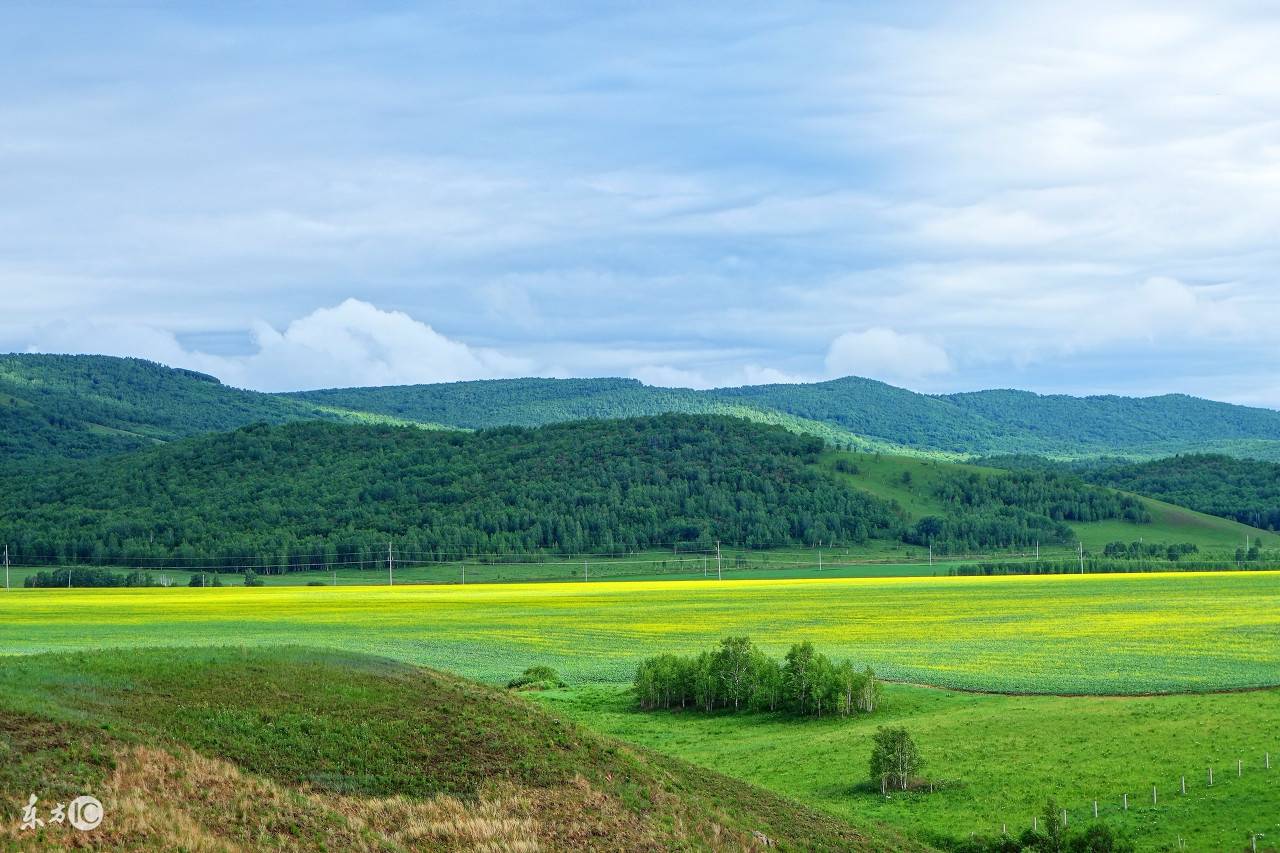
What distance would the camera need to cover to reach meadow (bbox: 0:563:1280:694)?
227 feet

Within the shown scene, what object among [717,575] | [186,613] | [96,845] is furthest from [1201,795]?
[717,575]

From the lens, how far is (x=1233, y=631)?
85.3m

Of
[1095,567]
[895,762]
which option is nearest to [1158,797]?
[895,762]

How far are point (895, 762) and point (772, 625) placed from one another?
176ft

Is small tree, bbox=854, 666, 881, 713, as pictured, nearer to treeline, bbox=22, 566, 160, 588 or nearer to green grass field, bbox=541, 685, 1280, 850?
green grass field, bbox=541, 685, 1280, 850

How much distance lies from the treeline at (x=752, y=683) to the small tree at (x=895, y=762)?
14.1 meters

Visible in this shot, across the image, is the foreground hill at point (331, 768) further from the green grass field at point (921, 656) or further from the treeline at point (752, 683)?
the treeline at point (752, 683)

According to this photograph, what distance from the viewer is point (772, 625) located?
97.9 meters

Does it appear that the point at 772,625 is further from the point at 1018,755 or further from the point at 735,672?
the point at 1018,755

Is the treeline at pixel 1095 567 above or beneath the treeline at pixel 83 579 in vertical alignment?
beneath

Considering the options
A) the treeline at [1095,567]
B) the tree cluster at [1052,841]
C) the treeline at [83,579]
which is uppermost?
the treeline at [83,579]

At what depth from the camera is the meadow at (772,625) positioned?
6919 centimetres

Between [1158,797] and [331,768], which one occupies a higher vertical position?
[331,768]

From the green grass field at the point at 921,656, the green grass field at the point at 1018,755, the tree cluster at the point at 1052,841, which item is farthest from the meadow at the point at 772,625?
the tree cluster at the point at 1052,841
